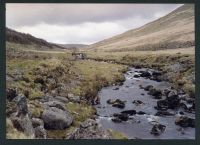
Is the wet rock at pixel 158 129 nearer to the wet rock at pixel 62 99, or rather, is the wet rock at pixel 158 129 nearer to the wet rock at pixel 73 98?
the wet rock at pixel 73 98

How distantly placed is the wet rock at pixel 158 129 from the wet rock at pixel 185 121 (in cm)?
141

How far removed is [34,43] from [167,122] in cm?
1494

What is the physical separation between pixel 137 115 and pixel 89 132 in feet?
24.2

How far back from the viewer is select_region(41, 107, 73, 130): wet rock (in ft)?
93.8

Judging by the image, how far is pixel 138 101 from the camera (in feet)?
122

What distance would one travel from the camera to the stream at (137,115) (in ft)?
98.3

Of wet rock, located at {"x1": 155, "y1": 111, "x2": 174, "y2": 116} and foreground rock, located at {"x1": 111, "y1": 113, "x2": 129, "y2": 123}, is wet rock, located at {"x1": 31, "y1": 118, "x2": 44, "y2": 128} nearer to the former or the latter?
foreground rock, located at {"x1": 111, "y1": 113, "x2": 129, "y2": 123}

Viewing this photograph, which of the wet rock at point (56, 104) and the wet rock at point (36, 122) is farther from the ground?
the wet rock at point (56, 104)

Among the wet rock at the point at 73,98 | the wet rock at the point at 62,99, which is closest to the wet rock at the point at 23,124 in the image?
the wet rock at the point at 62,99

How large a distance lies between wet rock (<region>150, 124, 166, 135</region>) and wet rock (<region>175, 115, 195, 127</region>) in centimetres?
141

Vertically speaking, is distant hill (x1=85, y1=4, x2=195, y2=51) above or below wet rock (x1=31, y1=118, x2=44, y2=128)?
above

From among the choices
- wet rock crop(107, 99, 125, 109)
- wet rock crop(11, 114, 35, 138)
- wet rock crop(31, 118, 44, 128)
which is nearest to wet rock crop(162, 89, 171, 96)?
wet rock crop(107, 99, 125, 109)

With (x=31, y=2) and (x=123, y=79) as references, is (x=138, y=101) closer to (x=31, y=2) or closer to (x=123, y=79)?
(x=123, y=79)

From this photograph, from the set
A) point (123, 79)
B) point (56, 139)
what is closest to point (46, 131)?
point (56, 139)
